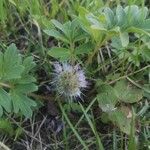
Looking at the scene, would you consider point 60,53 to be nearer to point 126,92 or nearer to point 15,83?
point 15,83

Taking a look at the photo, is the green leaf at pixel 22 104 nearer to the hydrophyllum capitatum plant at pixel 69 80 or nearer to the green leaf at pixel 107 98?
the hydrophyllum capitatum plant at pixel 69 80

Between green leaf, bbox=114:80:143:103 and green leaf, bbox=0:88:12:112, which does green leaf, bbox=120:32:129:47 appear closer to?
green leaf, bbox=114:80:143:103

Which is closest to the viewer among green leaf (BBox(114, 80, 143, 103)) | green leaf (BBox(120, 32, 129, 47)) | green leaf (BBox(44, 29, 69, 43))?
green leaf (BBox(120, 32, 129, 47))

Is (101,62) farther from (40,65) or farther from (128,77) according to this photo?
(40,65)

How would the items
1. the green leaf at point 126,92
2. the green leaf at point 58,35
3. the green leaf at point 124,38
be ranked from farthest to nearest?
the green leaf at point 126,92 < the green leaf at point 58,35 < the green leaf at point 124,38

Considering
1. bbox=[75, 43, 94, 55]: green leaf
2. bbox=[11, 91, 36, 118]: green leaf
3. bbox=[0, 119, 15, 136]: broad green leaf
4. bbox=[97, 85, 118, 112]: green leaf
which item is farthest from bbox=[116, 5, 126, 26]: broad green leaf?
bbox=[0, 119, 15, 136]: broad green leaf

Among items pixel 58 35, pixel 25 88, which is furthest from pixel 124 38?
pixel 25 88

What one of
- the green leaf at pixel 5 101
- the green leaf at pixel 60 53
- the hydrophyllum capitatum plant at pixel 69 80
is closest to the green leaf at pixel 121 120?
the hydrophyllum capitatum plant at pixel 69 80
